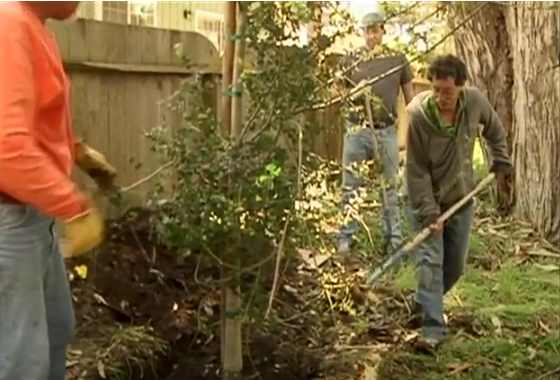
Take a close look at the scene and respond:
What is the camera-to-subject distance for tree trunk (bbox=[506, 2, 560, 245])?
8680mm

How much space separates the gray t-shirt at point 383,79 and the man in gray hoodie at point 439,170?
0.25 m

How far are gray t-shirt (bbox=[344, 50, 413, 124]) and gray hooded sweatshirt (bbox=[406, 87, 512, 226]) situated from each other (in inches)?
9.7

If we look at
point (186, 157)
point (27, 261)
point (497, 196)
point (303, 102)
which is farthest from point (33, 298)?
point (497, 196)

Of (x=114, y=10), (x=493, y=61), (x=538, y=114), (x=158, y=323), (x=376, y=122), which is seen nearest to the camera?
(x=158, y=323)

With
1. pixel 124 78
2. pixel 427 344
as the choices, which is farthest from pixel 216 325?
pixel 124 78

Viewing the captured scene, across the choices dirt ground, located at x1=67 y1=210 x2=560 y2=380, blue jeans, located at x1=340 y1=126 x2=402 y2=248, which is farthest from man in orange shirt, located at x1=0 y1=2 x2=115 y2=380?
blue jeans, located at x1=340 y1=126 x2=402 y2=248

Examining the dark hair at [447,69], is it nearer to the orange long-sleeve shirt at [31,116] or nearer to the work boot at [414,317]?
the work boot at [414,317]

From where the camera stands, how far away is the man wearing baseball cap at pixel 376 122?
189 inches

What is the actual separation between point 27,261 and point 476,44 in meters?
7.41

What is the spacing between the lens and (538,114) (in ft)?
29.3

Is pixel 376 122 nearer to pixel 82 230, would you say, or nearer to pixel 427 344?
pixel 427 344

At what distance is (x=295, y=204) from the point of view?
4344 mm

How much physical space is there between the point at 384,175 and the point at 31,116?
3014 millimetres

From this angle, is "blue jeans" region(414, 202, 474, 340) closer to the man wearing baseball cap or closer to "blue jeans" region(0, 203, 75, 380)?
the man wearing baseball cap
